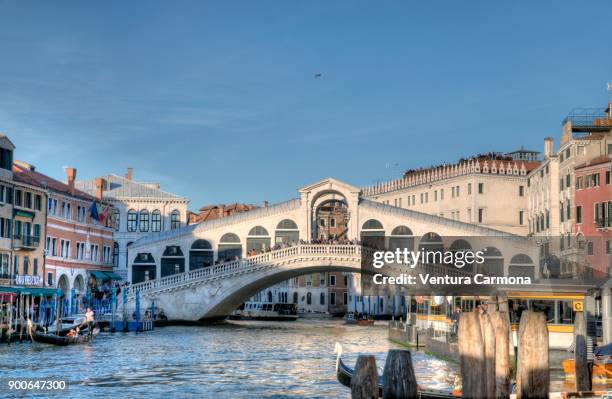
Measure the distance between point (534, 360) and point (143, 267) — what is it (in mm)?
36843

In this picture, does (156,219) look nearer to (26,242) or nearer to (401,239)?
(401,239)

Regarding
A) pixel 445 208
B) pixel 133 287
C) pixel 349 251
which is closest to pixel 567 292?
pixel 349 251

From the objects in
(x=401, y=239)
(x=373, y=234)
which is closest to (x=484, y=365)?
(x=401, y=239)

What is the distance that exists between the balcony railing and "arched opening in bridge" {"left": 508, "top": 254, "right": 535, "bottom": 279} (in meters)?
19.4

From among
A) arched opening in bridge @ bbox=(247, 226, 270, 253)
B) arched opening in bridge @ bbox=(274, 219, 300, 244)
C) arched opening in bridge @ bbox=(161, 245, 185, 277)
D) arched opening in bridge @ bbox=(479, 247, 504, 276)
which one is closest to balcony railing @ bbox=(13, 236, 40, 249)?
arched opening in bridge @ bbox=(161, 245, 185, 277)

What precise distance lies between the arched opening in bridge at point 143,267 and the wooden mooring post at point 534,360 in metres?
36.4

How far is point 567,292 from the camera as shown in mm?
22047

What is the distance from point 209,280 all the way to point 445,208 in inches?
707

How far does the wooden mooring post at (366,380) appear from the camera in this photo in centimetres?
993

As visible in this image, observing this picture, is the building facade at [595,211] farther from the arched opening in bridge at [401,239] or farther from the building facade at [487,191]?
the building facade at [487,191]

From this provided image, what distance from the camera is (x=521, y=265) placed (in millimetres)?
42906

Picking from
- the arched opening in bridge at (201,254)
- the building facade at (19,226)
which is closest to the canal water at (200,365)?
the building facade at (19,226)

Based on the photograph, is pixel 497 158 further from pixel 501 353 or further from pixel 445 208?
pixel 501 353

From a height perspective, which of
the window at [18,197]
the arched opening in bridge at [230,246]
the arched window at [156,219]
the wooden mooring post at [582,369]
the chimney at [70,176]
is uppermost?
the chimney at [70,176]
